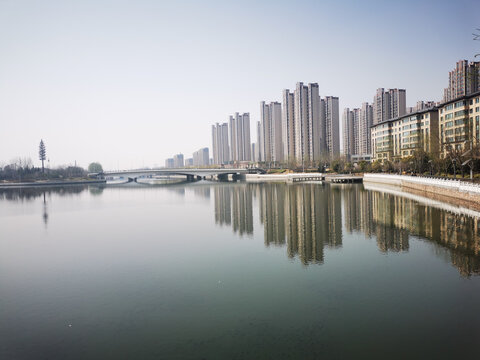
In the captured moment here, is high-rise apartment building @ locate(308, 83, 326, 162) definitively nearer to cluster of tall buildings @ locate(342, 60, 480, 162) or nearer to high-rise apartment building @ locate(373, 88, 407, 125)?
cluster of tall buildings @ locate(342, 60, 480, 162)

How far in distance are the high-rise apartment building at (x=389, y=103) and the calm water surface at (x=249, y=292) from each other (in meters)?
83.5

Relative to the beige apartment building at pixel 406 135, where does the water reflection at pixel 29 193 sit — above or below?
below

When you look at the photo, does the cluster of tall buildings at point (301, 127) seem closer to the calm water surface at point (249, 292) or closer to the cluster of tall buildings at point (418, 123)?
the cluster of tall buildings at point (418, 123)

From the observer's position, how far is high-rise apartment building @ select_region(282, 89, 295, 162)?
340 feet

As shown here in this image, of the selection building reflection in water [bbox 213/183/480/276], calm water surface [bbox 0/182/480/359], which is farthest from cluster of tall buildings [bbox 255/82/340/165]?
calm water surface [bbox 0/182/480/359]

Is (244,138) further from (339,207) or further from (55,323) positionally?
(55,323)

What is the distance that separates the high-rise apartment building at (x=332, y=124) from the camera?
352 ft

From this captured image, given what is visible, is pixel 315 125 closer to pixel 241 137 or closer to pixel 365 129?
pixel 365 129

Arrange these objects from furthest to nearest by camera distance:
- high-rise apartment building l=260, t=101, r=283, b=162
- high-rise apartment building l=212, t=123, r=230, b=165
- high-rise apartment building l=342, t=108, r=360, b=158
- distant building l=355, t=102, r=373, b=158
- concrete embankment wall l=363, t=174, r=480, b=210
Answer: high-rise apartment building l=212, t=123, r=230, b=165 < high-rise apartment building l=260, t=101, r=283, b=162 < high-rise apartment building l=342, t=108, r=360, b=158 < distant building l=355, t=102, r=373, b=158 < concrete embankment wall l=363, t=174, r=480, b=210

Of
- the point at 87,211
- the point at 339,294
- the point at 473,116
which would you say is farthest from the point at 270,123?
the point at 339,294

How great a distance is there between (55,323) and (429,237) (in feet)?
55.9

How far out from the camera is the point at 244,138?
141 m

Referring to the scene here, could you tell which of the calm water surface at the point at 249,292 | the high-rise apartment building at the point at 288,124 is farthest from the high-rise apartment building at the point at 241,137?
the calm water surface at the point at 249,292

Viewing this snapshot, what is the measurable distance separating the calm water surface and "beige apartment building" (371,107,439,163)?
4046 cm
